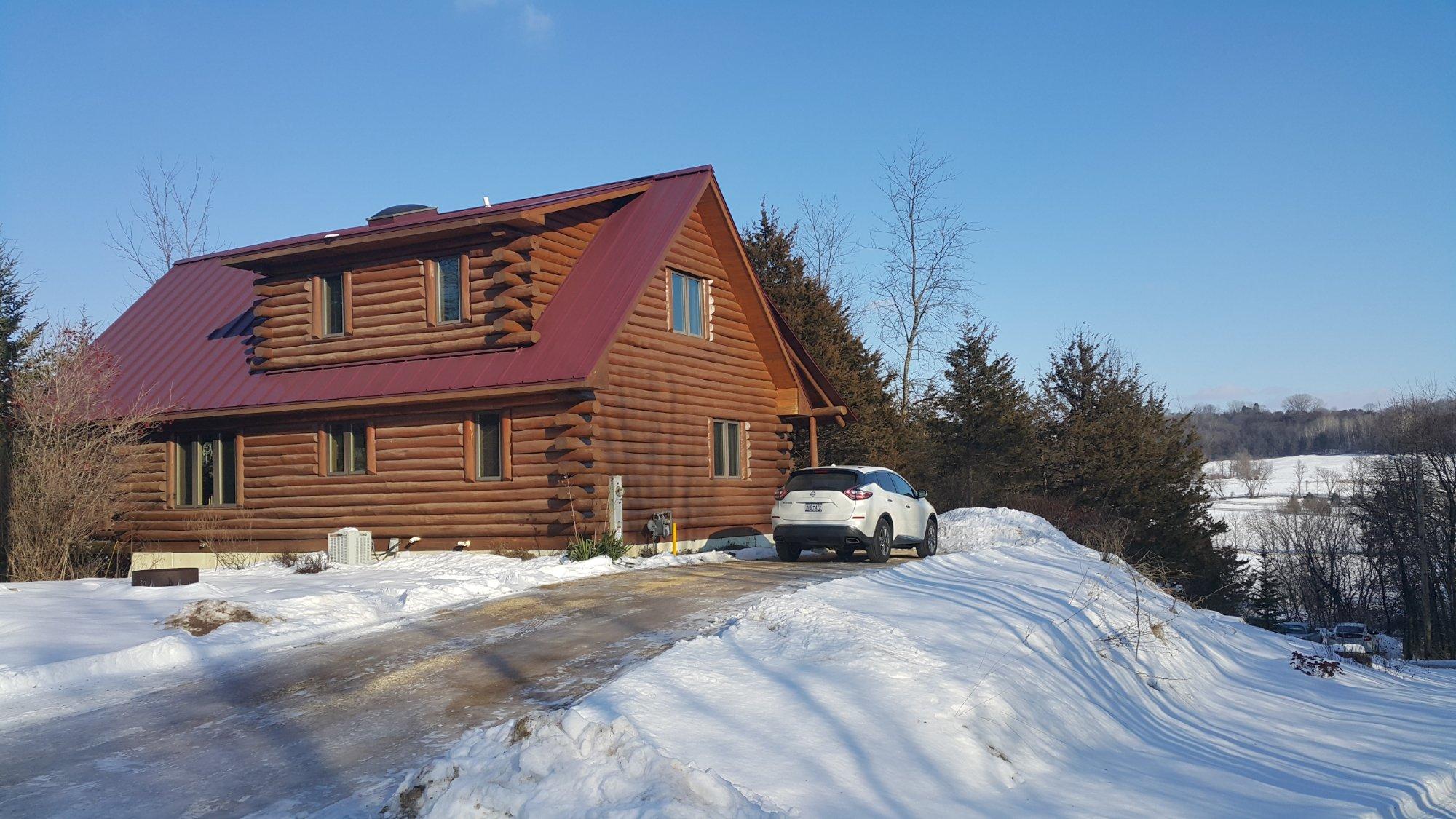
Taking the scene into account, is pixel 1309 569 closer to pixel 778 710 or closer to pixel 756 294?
Result: pixel 756 294

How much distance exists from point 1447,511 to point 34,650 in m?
53.6

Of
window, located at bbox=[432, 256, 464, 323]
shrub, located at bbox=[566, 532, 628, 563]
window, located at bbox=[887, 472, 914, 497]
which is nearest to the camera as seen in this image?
shrub, located at bbox=[566, 532, 628, 563]

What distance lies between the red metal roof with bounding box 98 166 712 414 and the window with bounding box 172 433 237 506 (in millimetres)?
1096

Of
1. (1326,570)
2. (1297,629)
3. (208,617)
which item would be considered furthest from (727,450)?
(1326,570)

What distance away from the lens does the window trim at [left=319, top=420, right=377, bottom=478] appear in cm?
2156

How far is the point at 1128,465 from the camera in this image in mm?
39188

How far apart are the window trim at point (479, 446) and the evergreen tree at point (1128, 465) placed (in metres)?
24.3

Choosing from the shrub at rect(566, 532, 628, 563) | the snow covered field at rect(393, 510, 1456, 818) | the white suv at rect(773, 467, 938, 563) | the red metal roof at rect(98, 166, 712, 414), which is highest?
the red metal roof at rect(98, 166, 712, 414)

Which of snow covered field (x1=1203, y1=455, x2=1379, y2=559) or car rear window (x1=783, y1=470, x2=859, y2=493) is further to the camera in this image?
snow covered field (x1=1203, y1=455, x2=1379, y2=559)

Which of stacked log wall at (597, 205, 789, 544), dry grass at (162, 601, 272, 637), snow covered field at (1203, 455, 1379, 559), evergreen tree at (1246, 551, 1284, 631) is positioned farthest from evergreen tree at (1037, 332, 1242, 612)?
snow covered field at (1203, 455, 1379, 559)

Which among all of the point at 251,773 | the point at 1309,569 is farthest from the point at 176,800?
the point at 1309,569

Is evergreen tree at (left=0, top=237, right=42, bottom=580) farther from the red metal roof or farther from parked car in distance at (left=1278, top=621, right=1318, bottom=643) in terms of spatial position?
parked car in distance at (left=1278, top=621, right=1318, bottom=643)

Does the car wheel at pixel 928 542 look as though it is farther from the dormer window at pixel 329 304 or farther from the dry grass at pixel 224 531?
the dry grass at pixel 224 531

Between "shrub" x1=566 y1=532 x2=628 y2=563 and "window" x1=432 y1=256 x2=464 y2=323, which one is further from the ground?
"window" x1=432 y1=256 x2=464 y2=323
